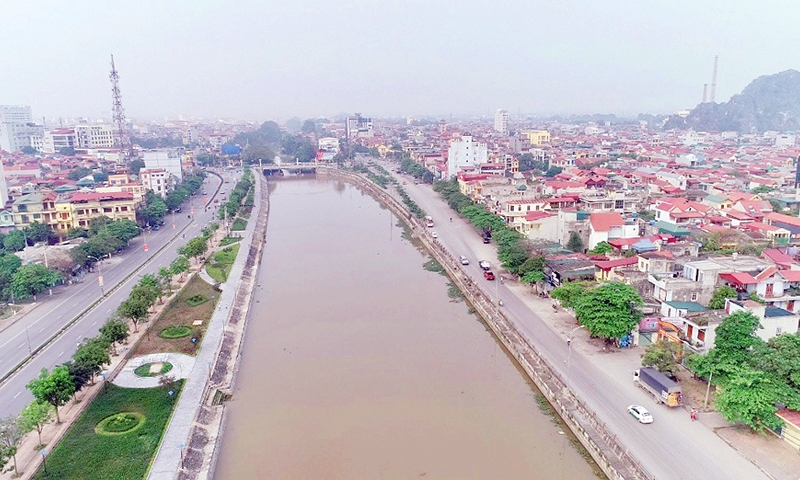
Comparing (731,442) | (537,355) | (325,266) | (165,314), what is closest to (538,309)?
(537,355)

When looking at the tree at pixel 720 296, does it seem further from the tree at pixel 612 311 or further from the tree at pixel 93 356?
the tree at pixel 93 356

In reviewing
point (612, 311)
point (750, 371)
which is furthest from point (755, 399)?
point (612, 311)

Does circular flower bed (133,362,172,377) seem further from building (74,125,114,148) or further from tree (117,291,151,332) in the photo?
building (74,125,114,148)

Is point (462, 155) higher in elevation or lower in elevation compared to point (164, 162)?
higher

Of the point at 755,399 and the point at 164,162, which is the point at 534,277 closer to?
the point at 755,399

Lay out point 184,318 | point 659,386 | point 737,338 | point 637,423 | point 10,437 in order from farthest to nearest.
Answer: point 184,318 → point 737,338 → point 659,386 → point 637,423 → point 10,437

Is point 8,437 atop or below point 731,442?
atop

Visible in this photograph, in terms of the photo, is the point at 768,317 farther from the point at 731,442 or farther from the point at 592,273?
the point at 592,273
